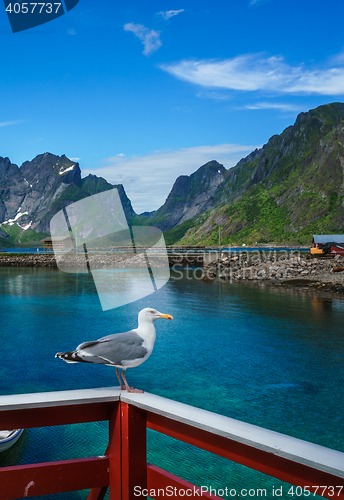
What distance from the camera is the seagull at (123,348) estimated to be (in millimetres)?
2476

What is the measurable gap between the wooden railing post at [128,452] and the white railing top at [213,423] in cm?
8

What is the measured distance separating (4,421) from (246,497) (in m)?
6.11

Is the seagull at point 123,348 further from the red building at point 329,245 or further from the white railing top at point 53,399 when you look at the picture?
the red building at point 329,245

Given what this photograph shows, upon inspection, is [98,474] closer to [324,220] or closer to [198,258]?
[198,258]

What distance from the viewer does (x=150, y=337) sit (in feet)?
8.63

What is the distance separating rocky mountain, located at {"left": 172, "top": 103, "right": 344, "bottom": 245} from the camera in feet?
452

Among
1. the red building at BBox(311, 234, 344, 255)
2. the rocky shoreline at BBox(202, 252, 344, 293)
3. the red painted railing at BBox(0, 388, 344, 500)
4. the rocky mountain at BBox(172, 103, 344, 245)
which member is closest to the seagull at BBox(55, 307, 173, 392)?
the red painted railing at BBox(0, 388, 344, 500)

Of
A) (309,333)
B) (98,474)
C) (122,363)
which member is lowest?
(309,333)

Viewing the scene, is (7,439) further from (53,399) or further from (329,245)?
(329,245)

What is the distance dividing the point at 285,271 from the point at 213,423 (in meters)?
Result: 37.5

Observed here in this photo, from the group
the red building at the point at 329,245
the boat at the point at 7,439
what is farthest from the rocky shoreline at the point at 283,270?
the boat at the point at 7,439

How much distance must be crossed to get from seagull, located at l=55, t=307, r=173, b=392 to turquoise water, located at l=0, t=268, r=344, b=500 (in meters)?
4.92

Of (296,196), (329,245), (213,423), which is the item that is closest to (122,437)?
(213,423)

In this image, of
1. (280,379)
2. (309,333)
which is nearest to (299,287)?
(309,333)
